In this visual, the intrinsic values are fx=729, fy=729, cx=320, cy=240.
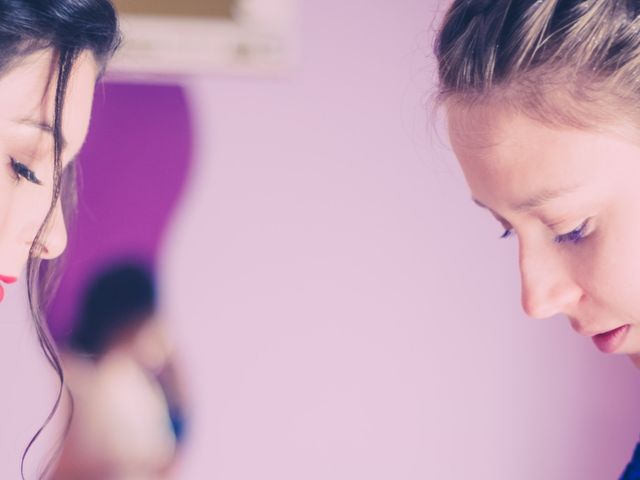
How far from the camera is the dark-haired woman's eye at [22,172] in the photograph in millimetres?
708

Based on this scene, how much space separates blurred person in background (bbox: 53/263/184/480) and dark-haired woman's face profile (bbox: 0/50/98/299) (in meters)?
0.28

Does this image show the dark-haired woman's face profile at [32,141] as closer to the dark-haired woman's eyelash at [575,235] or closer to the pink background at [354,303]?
the pink background at [354,303]

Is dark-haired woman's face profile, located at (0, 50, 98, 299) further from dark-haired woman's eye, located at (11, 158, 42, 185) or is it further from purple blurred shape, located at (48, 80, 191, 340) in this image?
purple blurred shape, located at (48, 80, 191, 340)

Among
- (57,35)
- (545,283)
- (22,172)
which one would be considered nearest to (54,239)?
(22,172)

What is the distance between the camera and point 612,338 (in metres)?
0.67

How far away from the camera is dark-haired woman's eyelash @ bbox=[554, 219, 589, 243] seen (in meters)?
0.60

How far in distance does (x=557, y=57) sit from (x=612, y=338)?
0.27 meters

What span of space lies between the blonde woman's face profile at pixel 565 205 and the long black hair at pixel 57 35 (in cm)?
38

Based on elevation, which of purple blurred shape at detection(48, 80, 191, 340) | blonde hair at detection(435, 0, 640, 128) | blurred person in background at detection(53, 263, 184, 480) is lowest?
blurred person in background at detection(53, 263, 184, 480)

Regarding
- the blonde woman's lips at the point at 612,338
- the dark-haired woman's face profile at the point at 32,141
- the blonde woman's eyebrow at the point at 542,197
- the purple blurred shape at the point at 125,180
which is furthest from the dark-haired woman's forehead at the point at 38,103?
the blonde woman's lips at the point at 612,338

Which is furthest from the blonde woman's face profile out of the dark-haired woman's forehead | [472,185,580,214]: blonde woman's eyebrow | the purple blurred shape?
the purple blurred shape

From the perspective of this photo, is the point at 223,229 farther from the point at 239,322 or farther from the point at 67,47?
the point at 67,47

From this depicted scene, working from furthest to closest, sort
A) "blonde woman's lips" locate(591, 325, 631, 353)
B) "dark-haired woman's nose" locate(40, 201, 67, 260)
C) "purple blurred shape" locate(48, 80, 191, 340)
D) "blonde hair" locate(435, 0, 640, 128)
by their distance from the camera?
"purple blurred shape" locate(48, 80, 191, 340) → "dark-haired woman's nose" locate(40, 201, 67, 260) → "blonde woman's lips" locate(591, 325, 631, 353) → "blonde hair" locate(435, 0, 640, 128)

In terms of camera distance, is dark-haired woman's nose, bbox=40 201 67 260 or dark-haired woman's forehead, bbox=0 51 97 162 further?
dark-haired woman's nose, bbox=40 201 67 260
